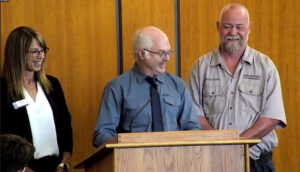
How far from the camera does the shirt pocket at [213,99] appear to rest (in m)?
5.43

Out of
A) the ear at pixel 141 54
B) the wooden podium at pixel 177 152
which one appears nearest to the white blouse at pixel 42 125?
the ear at pixel 141 54

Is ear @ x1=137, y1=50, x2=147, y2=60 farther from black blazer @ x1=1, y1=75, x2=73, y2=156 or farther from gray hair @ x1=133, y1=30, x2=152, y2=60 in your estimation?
black blazer @ x1=1, y1=75, x2=73, y2=156

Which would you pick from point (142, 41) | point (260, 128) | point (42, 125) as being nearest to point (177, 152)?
point (142, 41)

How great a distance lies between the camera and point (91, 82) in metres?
6.11

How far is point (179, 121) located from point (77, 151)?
4.10 ft

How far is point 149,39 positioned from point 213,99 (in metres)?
0.70

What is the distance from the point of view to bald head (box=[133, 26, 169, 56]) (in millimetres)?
5039

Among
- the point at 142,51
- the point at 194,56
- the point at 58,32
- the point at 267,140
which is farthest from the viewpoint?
the point at 194,56

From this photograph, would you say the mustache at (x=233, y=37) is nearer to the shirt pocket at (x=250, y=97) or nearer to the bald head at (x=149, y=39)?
the shirt pocket at (x=250, y=97)

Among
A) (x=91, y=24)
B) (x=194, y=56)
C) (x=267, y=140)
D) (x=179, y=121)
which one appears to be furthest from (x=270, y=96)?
(x=91, y=24)

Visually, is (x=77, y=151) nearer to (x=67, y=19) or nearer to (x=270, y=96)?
(x=67, y=19)

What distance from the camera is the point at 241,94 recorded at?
542cm

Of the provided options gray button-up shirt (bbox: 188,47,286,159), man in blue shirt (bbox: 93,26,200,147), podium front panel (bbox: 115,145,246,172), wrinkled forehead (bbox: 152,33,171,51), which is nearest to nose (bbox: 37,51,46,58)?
man in blue shirt (bbox: 93,26,200,147)

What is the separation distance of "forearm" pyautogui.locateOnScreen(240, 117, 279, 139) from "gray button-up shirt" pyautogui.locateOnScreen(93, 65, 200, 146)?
14.5 inches
